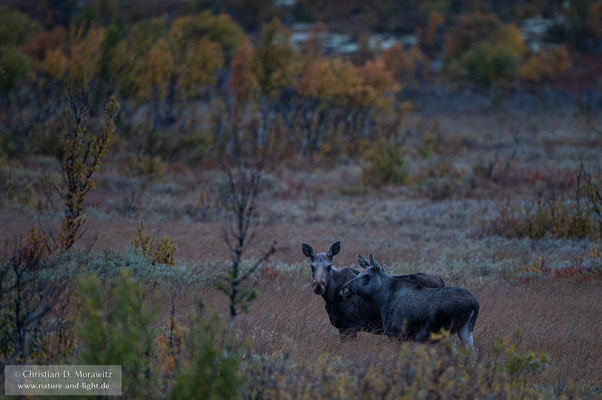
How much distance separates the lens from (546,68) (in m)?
70.9

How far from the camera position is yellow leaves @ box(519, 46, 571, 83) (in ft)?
232

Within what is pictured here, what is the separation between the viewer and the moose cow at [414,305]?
657 cm

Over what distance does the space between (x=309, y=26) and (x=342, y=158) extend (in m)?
83.9

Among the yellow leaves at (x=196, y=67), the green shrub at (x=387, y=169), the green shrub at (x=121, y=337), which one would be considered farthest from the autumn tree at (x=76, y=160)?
the yellow leaves at (x=196, y=67)

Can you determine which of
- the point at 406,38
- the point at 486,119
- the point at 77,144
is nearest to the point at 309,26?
the point at 406,38

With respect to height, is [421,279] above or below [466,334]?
above

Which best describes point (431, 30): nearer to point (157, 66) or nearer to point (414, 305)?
point (157, 66)

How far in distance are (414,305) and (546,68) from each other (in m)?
72.2

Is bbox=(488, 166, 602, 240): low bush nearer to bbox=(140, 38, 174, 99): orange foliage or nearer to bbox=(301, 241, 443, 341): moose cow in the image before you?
bbox=(301, 241, 443, 341): moose cow

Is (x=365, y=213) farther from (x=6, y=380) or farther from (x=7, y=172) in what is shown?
(x=6, y=380)

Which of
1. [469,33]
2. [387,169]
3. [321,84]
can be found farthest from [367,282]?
[469,33]

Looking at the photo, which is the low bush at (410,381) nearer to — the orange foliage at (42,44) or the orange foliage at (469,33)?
the orange foliage at (42,44)

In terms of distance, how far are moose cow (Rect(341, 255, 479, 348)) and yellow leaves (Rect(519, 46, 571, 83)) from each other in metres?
70.9

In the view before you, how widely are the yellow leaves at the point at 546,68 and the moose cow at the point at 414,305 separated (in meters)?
70.9
